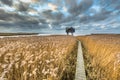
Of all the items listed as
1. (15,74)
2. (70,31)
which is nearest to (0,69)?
(15,74)

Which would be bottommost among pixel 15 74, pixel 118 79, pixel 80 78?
Answer: pixel 80 78

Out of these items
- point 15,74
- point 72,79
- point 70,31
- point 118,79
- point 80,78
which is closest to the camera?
point 15,74

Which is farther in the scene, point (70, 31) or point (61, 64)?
point (70, 31)

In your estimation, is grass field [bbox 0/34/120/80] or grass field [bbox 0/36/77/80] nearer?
grass field [bbox 0/36/77/80]

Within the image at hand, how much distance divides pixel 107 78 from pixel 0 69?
407cm

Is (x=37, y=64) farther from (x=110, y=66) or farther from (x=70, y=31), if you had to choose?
(x=70, y=31)

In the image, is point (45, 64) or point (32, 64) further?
point (45, 64)

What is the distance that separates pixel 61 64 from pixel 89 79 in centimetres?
210

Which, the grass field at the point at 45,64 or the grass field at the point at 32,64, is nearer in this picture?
the grass field at the point at 32,64

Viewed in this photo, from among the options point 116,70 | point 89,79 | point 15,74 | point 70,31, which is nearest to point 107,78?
point 116,70

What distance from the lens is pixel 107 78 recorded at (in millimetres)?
7234

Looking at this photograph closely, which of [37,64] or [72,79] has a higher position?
[37,64]

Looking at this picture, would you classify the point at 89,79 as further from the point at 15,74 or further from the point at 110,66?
the point at 15,74

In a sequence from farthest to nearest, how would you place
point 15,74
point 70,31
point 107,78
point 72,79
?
point 70,31
point 72,79
point 107,78
point 15,74
